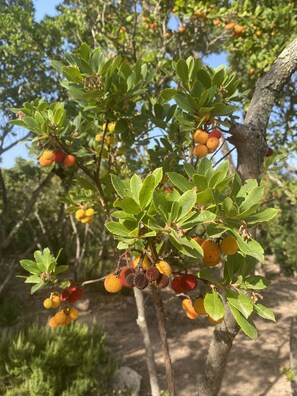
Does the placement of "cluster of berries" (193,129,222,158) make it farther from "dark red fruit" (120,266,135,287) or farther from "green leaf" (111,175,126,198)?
"dark red fruit" (120,266,135,287)

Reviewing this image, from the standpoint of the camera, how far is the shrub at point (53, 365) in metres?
3.97

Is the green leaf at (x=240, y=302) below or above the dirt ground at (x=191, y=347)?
A: above

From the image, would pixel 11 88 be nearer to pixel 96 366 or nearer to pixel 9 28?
pixel 9 28

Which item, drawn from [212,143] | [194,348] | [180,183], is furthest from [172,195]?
[194,348]

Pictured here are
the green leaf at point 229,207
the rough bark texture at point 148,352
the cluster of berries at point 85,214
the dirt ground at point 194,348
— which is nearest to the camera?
the green leaf at point 229,207

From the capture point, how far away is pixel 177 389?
15.4ft

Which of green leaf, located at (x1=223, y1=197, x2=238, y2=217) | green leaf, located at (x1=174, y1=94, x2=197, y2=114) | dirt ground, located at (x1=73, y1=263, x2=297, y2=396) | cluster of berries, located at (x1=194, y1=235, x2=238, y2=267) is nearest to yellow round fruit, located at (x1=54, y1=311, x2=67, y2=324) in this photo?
cluster of berries, located at (x1=194, y1=235, x2=238, y2=267)

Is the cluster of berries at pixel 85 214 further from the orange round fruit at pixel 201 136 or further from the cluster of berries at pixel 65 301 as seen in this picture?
the orange round fruit at pixel 201 136

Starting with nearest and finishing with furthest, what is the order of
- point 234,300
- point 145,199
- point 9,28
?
point 145,199 < point 234,300 < point 9,28

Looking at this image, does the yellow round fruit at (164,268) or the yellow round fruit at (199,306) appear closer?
the yellow round fruit at (164,268)

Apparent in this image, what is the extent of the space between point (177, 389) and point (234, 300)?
426 cm

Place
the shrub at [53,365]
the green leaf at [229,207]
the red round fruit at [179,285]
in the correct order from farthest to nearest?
the shrub at [53,365] → the red round fruit at [179,285] → the green leaf at [229,207]

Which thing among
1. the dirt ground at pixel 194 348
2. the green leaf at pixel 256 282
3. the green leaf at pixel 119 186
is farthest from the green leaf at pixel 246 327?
the dirt ground at pixel 194 348

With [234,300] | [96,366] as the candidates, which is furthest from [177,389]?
[234,300]
